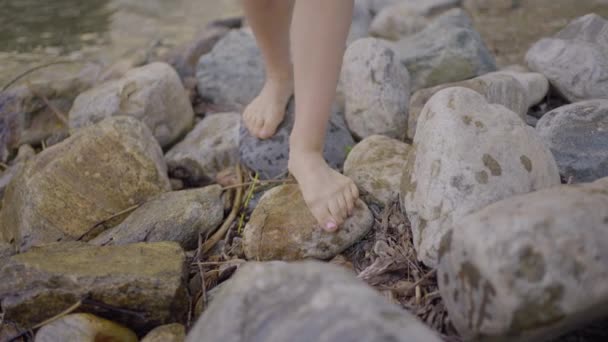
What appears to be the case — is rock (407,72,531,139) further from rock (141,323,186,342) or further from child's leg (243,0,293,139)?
rock (141,323,186,342)

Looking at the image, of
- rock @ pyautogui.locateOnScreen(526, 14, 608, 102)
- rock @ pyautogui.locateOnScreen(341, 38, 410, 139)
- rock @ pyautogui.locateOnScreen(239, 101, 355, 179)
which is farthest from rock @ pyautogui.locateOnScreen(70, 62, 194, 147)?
rock @ pyautogui.locateOnScreen(526, 14, 608, 102)

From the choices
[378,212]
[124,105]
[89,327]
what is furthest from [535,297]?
[124,105]

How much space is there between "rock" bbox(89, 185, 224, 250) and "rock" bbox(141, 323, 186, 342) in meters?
0.47

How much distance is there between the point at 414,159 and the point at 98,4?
16.7ft

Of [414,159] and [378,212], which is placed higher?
[414,159]

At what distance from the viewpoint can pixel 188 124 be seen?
3.02 m

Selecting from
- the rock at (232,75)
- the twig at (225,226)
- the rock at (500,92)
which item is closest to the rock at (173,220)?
the twig at (225,226)

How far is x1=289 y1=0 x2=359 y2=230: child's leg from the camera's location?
5.57ft

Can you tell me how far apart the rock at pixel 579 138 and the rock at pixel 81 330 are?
5.06 feet

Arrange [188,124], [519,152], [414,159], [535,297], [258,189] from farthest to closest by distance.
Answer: [188,124] → [258,189] → [414,159] → [519,152] → [535,297]

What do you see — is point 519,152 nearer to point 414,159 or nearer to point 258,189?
point 414,159

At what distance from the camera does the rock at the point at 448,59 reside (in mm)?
2770

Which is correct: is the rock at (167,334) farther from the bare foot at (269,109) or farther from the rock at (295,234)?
the bare foot at (269,109)

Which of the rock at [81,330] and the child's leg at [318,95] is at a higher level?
the child's leg at [318,95]
